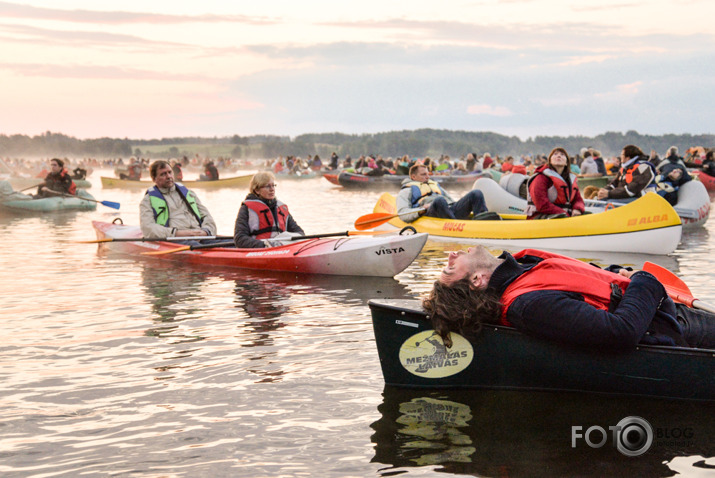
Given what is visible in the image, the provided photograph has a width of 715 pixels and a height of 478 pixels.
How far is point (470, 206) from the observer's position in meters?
13.4

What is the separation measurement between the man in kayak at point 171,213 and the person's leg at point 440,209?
13.8ft

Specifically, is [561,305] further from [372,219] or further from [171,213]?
[372,219]

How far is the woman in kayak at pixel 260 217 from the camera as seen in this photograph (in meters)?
9.67

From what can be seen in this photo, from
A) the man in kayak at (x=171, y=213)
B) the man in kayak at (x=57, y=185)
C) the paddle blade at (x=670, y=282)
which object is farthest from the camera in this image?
the man in kayak at (x=57, y=185)

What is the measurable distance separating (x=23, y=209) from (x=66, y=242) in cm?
772

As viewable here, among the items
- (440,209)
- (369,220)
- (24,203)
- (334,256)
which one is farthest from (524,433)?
(24,203)

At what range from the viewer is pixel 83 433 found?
162 inches

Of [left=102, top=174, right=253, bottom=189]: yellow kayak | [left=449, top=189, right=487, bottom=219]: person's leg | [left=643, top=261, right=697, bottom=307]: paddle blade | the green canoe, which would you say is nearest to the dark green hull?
[left=643, top=261, right=697, bottom=307]: paddle blade

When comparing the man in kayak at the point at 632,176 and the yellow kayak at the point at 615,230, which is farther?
the man in kayak at the point at 632,176

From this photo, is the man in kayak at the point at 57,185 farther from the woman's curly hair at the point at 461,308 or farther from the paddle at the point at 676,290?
the paddle at the point at 676,290

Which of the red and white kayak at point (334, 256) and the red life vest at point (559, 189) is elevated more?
the red life vest at point (559, 189)

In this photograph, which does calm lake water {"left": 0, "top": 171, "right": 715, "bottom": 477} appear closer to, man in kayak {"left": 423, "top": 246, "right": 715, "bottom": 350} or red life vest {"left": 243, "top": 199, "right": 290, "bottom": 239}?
man in kayak {"left": 423, "top": 246, "right": 715, "bottom": 350}

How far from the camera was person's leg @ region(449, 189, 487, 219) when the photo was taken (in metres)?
13.3

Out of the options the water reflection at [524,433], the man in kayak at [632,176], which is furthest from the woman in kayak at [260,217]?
the man in kayak at [632,176]
